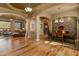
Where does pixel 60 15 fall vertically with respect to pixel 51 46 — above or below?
above

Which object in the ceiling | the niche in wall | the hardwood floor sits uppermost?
the ceiling

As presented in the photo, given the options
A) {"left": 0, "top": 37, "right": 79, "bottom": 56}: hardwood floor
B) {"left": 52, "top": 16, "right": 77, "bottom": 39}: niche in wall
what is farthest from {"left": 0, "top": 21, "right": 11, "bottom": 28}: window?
{"left": 52, "top": 16, "right": 77, "bottom": 39}: niche in wall

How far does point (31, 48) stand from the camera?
11.6ft

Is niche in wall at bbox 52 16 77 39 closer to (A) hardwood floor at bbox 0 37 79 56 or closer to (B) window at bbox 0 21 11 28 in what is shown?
(A) hardwood floor at bbox 0 37 79 56

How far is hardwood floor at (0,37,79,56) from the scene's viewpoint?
3.44 meters

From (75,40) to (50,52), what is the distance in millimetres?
694

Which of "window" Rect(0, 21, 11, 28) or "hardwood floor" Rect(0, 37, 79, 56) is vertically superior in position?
"window" Rect(0, 21, 11, 28)

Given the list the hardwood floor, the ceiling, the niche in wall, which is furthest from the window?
the niche in wall

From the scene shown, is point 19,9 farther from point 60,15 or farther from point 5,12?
point 60,15

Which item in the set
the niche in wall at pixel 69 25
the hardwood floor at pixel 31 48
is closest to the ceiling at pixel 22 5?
the niche in wall at pixel 69 25

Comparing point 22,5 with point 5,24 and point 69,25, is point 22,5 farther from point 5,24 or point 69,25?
point 69,25

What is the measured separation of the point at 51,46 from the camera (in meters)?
3.56

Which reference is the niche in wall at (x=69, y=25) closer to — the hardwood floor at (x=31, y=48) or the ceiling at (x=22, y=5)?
the hardwood floor at (x=31, y=48)

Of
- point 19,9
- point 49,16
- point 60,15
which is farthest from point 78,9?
point 19,9
